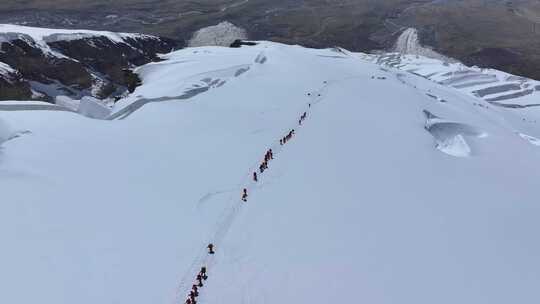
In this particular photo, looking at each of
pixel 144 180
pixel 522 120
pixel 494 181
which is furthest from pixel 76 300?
pixel 522 120

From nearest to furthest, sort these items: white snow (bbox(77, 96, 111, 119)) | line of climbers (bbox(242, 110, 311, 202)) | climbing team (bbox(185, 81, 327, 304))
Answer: climbing team (bbox(185, 81, 327, 304)) < line of climbers (bbox(242, 110, 311, 202)) < white snow (bbox(77, 96, 111, 119))

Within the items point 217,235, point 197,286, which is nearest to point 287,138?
point 217,235

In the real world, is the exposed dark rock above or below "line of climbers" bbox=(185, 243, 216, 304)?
below

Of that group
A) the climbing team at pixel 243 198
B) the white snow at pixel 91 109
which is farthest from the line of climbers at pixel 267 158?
the white snow at pixel 91 109

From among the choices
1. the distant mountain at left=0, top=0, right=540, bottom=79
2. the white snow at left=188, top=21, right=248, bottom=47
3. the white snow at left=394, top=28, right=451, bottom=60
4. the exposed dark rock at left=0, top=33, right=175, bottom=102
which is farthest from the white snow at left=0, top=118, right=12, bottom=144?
the white snow at left=394, top=28, right=451, bottom=60

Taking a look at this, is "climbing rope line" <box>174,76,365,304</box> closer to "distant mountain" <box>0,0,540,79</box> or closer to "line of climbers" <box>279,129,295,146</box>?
"line of climbers" <box>279,129,295,146</box>

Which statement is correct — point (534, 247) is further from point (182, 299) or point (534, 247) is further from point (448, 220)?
point (182, 299)
